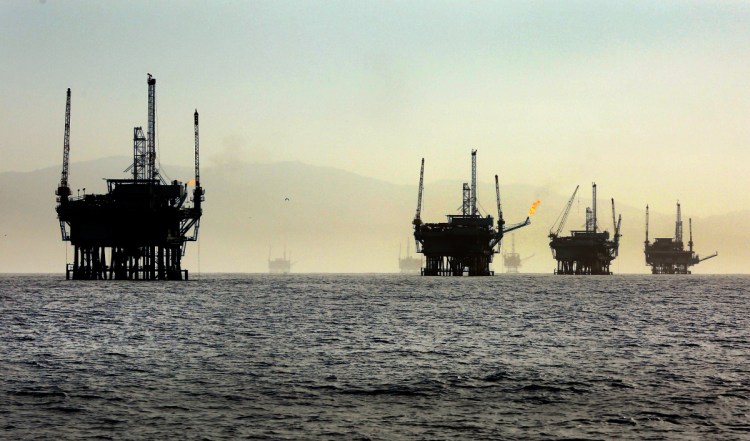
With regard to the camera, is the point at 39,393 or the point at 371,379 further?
the point at 371,379

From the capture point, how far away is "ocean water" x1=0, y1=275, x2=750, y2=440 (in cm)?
3397

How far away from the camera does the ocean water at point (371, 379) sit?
111ft

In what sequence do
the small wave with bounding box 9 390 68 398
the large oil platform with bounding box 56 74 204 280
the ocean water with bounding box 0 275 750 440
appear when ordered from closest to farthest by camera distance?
the ocean water with bounding box 0 275 750 440, the small wave with bounding box 9 390 68 398, the large oil platform with bounding box 56 74 204 280

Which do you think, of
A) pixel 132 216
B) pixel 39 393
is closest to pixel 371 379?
pixel 39 393

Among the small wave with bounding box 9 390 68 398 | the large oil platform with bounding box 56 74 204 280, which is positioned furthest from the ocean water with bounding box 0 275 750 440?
the large oil platform with bounding box 56 74 204 280

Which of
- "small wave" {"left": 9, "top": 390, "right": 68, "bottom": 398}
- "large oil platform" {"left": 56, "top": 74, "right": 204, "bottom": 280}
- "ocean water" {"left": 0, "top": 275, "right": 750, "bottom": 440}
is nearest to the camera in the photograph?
"ocean water" {"left": 0, "top": 275, "right": 750, "bottom": 440}

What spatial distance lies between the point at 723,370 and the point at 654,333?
24541mm

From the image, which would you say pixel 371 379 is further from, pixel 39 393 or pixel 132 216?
pixel 132 216

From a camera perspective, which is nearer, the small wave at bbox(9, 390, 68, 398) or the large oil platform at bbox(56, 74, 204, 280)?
the small wave at bbox(9, 390, 68, 398)

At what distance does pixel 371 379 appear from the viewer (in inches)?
1807

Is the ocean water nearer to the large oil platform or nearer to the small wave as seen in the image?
the small wave

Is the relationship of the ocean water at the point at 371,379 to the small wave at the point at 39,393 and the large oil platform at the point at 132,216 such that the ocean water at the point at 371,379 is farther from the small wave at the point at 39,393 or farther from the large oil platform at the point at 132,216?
the large oil platform at the point at 132,216

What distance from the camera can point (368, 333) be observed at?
7281 centimetres

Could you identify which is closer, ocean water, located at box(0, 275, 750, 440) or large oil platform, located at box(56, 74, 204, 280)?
ocean water, located at box(0, 275, 750, 440)
